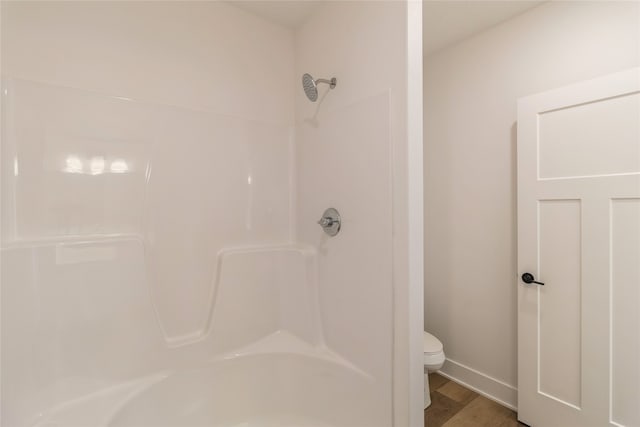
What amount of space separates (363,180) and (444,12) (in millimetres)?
1355

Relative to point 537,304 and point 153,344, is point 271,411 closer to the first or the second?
point 153,344

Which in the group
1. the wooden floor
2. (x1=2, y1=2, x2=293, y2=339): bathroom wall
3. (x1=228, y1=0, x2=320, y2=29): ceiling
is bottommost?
the wooden floor

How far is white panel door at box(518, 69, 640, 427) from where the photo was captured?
1311mm

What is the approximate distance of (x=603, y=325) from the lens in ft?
4.49

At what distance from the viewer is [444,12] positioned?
1715mm

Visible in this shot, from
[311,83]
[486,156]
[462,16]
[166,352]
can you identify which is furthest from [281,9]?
[166,352]

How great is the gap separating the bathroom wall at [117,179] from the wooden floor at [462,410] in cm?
158

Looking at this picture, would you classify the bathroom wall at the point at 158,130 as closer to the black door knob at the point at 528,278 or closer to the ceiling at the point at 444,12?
the ceiling at the point at 444,12

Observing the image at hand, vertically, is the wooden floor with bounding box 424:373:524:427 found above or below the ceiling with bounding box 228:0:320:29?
below

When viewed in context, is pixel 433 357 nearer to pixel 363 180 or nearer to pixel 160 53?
pixel 363 180

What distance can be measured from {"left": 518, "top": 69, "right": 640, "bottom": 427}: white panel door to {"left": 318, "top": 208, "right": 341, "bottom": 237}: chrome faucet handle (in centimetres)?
119

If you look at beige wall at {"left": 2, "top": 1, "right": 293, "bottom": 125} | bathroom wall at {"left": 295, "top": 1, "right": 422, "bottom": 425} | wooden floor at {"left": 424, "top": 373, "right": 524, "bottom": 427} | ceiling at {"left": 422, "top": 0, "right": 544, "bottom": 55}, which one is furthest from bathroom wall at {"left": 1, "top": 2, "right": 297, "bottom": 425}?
wooden floor at {"left": 424, "top": 373, "right": 524, "bottom": 427}

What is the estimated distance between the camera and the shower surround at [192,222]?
42.8 inches

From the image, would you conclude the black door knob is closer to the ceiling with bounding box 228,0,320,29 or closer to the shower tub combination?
the shower tub combination
